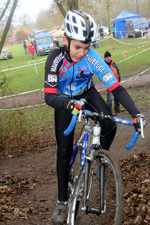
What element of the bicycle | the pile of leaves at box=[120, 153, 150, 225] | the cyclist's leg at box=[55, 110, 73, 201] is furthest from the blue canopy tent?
the bicycle

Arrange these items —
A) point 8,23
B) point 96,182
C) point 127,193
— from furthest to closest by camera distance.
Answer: point 8,23
point 127,193
point 96,182

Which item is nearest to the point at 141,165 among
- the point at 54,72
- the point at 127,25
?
the point at 54,72

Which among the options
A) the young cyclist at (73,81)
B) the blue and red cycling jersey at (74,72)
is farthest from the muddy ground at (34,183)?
the blue and red cycling jersey at (74,72)

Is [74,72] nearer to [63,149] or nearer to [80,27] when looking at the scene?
[80,27]

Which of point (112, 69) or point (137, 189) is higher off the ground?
point (112, 69)

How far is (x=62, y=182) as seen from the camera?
3742mm

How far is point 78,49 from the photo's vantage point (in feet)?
11.1

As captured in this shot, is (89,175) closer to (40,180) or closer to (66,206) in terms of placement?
(66,206)

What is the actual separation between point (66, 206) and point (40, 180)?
76.4 inches

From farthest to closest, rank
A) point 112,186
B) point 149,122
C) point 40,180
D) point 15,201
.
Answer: point 149,122, point 40,180, point 15,201, point 112,186

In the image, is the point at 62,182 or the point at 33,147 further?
the point at 33,147

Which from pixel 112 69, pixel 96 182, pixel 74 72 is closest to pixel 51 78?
pixel 74 72

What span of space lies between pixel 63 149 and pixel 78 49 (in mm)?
1272

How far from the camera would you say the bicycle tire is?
2654 millimetres
